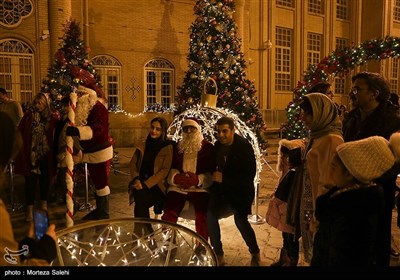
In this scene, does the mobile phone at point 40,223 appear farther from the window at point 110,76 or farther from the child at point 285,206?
the window at point 110,76

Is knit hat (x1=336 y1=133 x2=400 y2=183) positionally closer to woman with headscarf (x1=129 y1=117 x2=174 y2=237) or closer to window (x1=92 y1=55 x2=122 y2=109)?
woman with headscarf (x1=129 y1=117 x2=174 y2=237)

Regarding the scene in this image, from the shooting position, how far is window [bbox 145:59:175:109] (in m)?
18.0

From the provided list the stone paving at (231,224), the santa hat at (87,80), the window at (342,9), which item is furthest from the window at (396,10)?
the santa hat at (87,80)

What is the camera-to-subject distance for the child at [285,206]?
159 inches

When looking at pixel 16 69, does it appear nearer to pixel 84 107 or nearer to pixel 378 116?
pixel 84 107

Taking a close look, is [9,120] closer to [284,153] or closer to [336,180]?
[336,180]

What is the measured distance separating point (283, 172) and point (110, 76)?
13.8 metres

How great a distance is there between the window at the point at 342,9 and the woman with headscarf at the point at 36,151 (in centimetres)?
2376

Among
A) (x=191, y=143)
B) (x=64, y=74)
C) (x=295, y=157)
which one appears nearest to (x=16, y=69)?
(x=64, y=74)

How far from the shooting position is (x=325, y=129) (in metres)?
3.46

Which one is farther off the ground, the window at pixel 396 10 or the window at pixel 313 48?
the window at pixel 396 10

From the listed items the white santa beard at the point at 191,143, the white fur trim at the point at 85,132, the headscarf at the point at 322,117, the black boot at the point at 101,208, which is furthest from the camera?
the black boot at the point at 101,208

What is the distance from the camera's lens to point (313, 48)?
23.9m

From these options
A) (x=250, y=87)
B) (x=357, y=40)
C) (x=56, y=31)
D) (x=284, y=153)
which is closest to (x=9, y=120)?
(x=284, y=153)
